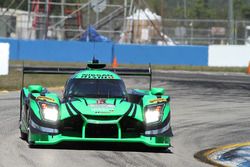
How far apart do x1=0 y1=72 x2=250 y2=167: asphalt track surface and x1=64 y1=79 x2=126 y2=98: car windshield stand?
0.88 meters

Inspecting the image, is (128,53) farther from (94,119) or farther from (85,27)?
(94,119)

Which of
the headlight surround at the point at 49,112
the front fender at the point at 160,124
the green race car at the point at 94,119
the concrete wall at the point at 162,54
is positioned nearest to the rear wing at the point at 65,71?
the green race car at the point at 94,119

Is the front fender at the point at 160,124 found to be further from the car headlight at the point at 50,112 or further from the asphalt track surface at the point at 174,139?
the car headlight at the point at 50,112

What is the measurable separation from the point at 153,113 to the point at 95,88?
4.27 feet

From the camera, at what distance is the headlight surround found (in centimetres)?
1125

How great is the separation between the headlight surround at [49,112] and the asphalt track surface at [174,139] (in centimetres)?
46

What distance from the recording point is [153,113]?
11602mm

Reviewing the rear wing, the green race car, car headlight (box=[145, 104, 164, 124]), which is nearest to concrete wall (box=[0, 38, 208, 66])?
the rear wing

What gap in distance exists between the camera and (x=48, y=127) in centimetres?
1116

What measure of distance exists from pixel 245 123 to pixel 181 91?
897 cm

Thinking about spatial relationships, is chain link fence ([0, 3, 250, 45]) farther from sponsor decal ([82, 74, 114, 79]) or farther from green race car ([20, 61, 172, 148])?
green race car ([20, 61, 172, 148])

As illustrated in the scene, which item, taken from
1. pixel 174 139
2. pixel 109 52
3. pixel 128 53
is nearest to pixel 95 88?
pixel 174 139

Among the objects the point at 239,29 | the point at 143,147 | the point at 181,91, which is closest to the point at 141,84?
the point at 181,91

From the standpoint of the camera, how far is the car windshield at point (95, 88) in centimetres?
1227
